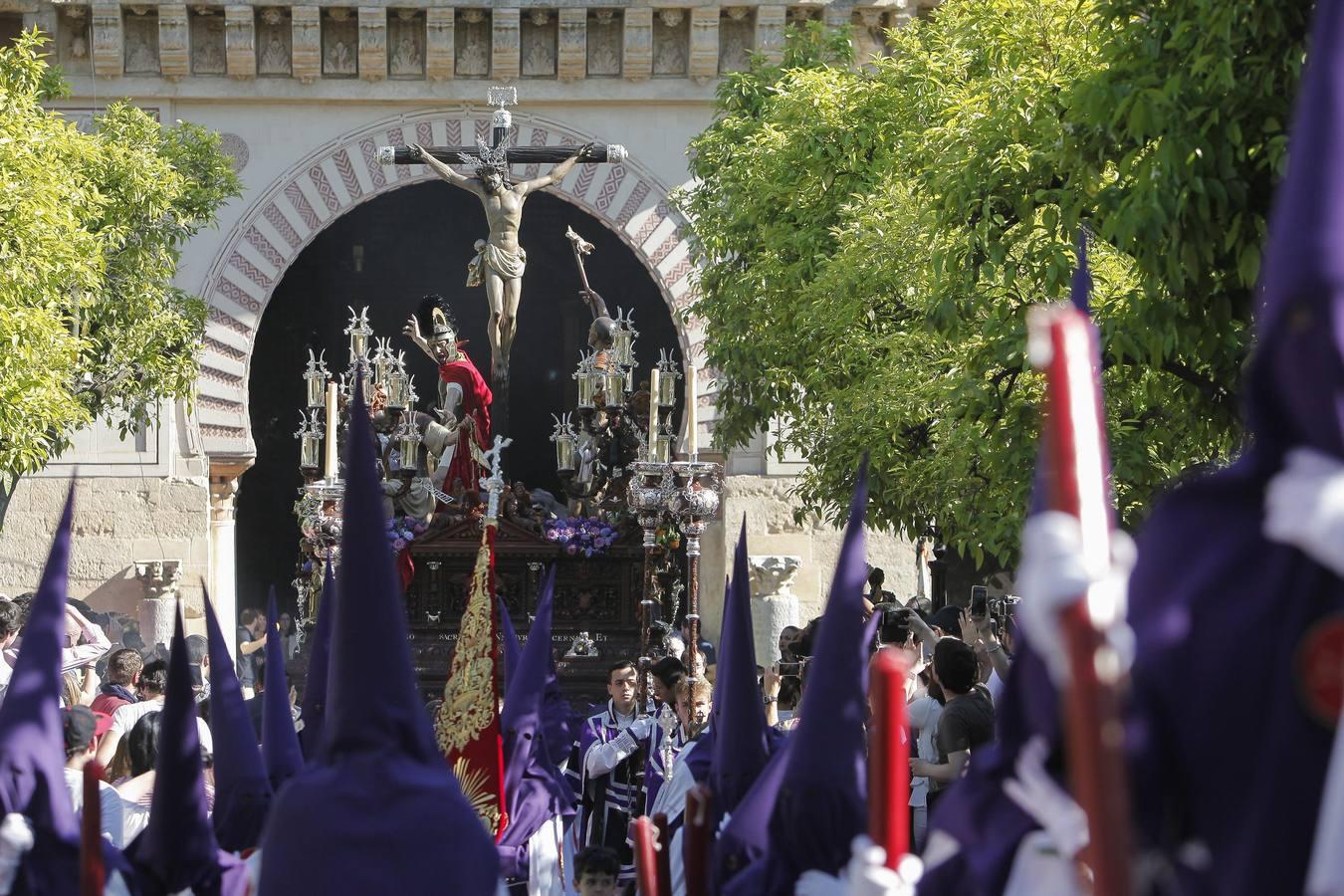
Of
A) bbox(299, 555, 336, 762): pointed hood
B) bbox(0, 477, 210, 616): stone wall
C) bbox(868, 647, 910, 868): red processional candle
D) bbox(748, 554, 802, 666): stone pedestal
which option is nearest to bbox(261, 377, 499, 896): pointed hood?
bbox(868, 647, 910, 868): red processional candle

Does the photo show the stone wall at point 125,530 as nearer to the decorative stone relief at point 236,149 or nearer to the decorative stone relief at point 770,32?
the decorative stone relief at point 236,149

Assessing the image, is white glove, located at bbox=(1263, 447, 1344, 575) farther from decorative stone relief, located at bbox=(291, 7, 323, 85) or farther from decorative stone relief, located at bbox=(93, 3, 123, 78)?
decorative stone relief, located at bbox=(93, 3, 123, 78)

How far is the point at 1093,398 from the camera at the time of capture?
160 centimetres

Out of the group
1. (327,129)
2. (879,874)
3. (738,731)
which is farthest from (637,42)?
(879,874)

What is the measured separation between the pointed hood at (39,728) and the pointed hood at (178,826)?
0.24 meters

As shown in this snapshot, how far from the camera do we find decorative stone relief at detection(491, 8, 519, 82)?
62.7 ft

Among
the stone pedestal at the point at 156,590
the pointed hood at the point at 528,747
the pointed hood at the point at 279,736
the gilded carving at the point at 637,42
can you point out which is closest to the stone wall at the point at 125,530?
the stone pedestal at the point at 156,590

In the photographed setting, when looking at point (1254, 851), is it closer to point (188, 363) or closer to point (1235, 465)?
point (1235, 465)

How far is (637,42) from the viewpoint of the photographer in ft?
63.4

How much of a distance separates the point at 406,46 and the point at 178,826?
641 inches

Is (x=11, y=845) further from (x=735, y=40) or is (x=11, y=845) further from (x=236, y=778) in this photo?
(x=735, y=40)

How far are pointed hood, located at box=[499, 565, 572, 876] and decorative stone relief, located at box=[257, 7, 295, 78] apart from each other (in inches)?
528

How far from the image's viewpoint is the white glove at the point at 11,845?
11.0 feet

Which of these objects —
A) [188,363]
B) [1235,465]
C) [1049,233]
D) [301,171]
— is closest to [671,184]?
[301,171]
